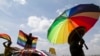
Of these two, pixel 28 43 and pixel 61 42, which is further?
pixel 28 43

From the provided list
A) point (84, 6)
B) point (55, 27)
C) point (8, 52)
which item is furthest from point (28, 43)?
point (84, 6)

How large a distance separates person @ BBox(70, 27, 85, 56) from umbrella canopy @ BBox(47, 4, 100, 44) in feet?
2.41

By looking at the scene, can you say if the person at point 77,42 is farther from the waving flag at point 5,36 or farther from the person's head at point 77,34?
the waving flag at point 5,36

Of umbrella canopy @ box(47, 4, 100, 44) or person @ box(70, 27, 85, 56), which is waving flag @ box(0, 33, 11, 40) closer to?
umbrella canopy @ box(47, 4, 100, 44)

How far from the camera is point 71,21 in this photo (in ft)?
33.1

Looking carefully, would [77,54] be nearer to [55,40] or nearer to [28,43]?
[55,40]

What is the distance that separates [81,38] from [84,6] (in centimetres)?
147

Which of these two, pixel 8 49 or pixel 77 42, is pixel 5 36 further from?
pixel 77 42

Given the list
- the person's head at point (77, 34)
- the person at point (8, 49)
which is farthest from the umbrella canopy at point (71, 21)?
the person at point (8, 49)

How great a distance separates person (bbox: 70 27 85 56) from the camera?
901cm

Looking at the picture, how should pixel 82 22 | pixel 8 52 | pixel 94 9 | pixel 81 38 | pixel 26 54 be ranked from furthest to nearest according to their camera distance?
pixel 8 52, pixel 26 54, pixel 82 22, pixel 94 9, pixel 81 38

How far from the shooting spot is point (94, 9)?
9.61m

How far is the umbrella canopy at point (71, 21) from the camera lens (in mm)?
9852

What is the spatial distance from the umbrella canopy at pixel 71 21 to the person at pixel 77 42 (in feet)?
2.41
